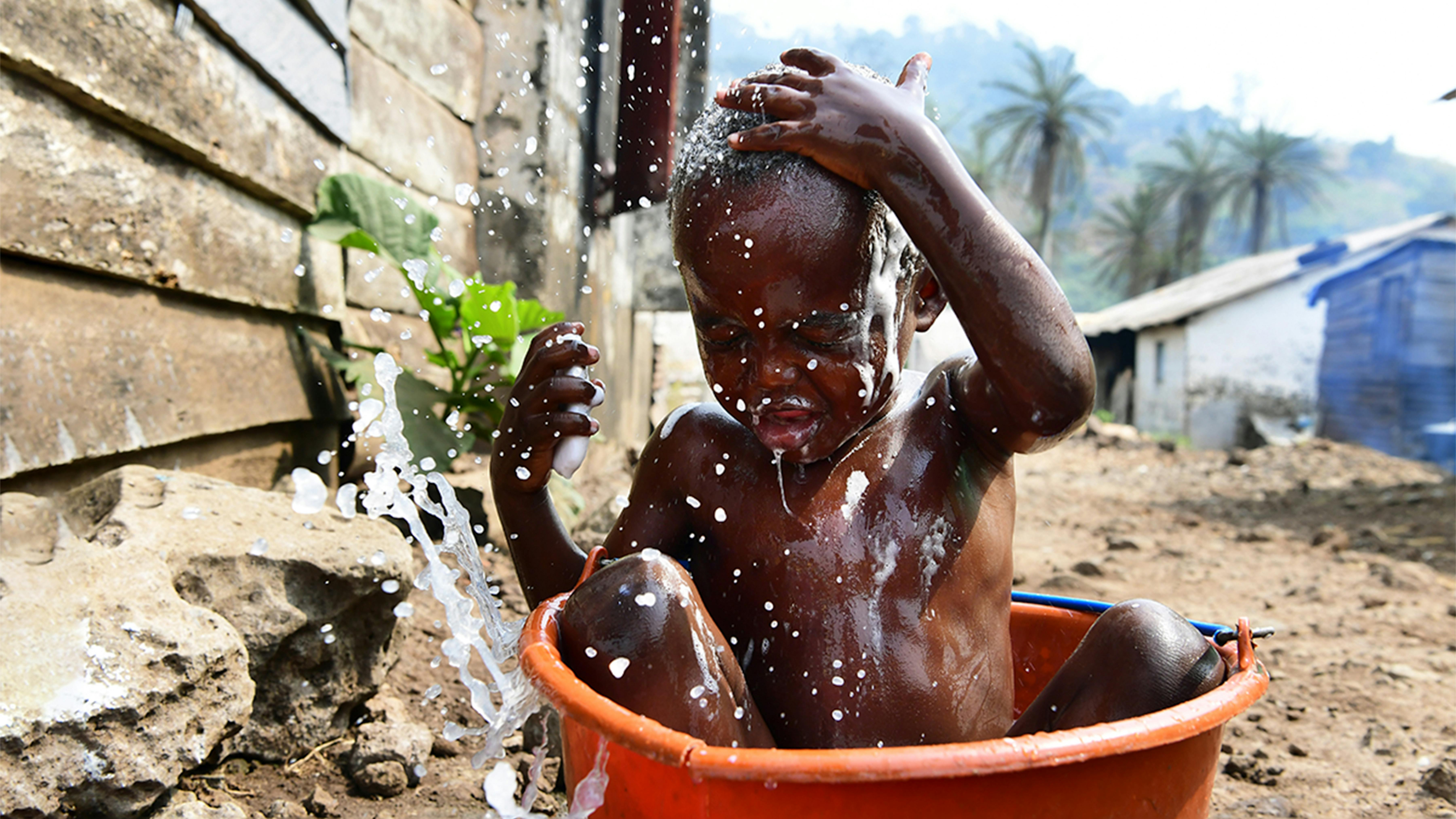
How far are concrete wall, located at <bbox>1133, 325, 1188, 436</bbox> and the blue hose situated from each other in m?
21.9

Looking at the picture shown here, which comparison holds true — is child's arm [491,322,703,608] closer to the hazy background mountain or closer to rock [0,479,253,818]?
rock [0,479,253,818]

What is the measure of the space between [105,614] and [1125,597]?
3.36 meters

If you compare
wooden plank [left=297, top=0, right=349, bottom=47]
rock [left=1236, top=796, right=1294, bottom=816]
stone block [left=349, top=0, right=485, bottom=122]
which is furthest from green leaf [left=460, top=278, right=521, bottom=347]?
rock [left=1236, top=796, right=1294, bottom=816]

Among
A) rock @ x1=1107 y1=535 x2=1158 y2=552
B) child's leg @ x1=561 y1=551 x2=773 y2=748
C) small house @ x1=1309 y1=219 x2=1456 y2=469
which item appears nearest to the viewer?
child's leg @ x1=561 y1=551 x2=773 y2=748

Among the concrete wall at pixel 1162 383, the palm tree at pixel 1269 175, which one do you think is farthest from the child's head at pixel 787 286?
the palm tree at pixel 1269 175

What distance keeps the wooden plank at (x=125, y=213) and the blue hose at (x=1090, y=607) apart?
6.46 ft

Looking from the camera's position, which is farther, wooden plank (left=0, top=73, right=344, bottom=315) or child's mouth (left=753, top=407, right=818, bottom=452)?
wooden plank (left=0, top=73, right=344, bottom=315)

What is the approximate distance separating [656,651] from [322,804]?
3.09 feet

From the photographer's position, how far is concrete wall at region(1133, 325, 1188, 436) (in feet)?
73.4

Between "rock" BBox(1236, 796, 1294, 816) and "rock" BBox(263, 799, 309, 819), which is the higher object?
"rock" BBox(263, 799, 309, 819)

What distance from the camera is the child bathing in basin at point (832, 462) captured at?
1297 millimetres

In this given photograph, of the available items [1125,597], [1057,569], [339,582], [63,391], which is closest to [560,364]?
[339,582]

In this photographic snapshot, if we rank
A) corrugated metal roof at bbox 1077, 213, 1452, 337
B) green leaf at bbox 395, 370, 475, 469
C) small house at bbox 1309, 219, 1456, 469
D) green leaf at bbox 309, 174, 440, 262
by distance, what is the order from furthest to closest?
corrugated metal roof at bbox 1077, 213, 1452, 337, small house at bbox 1309, 219, 1456, 469, green leaf at bbox 395, 370, 475, 469, green leaf at bbox 309, 174, 440, 262

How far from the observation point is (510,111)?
4539 millimetres
